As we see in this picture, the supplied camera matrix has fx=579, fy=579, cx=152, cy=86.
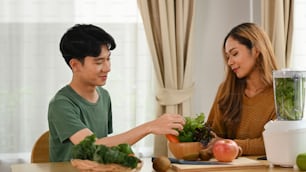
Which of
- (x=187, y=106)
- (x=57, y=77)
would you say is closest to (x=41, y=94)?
(x=57, y=77)

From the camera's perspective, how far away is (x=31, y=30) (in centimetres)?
360

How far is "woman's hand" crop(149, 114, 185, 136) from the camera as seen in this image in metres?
2.34

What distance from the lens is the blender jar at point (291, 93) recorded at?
7.34 ft

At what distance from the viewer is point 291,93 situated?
224cm

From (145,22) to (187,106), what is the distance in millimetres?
615

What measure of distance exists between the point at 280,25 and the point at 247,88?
1.02 metres

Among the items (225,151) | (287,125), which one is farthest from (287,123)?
(225,151)

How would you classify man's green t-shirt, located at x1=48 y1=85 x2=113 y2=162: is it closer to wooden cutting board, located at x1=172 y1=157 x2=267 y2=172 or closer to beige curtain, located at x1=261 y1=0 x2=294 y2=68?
wooden cutting board, located at x1=172 y1=157 x2=267 y2=172

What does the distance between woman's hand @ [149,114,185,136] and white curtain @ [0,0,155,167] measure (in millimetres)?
1378

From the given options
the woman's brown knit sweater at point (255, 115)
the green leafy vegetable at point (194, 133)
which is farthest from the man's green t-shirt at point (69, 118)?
the woman's brown knit sweater at point (255, 115)

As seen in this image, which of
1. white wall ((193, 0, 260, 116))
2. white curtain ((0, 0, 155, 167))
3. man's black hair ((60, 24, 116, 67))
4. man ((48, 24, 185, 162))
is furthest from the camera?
white wall ((193, 0, 260, 116))

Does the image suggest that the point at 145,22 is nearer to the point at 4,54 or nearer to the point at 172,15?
the point at 172,15

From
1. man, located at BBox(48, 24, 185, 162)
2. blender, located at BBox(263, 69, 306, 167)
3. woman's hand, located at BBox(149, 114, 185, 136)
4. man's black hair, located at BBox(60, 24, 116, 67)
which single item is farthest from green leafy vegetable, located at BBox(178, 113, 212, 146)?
man's black hair, located at BBox(60, 24, 116, 67)

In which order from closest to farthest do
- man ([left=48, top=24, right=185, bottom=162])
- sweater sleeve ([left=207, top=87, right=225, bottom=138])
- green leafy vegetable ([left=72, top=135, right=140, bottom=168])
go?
1. green leafy vegetable ([left=72, top=135, right=140, bottom=168])
2. man ([left=48, top=24, right=185, bottom=162])
3. sweater sleeve ([left=207, top=87, right=225, bottom=138])
